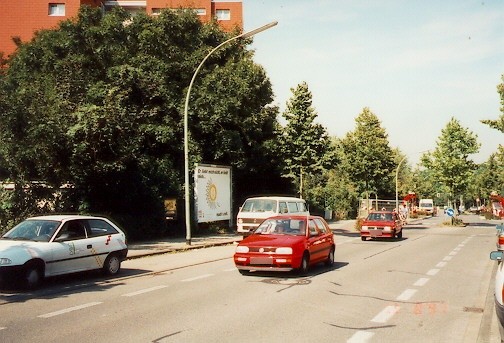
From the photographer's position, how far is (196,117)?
29969 mm

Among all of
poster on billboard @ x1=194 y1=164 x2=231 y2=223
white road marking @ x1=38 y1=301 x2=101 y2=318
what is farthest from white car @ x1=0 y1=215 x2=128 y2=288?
poster on billboard @ x1=194 y1=164 x2=231 y2=223

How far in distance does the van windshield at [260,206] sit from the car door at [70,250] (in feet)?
40.5

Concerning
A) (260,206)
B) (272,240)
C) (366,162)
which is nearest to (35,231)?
(272,240)

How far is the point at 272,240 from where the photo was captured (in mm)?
12516

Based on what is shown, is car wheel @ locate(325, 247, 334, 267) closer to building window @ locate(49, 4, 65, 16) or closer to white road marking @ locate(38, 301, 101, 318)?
white road marking @ locate(38, 301, 101, 318)

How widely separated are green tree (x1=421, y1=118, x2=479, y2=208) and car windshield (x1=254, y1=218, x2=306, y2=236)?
114ft

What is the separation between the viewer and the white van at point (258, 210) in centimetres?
2333

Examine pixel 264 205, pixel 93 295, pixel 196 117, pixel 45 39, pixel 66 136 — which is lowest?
pixel 93 295

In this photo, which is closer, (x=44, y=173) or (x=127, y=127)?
(x=44, y=173)

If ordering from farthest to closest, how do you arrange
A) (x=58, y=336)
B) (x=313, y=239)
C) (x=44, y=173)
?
(x=44, y=173) → (x=313, y=239) → (x=58, y=336)

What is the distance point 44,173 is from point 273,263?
11.0 metres

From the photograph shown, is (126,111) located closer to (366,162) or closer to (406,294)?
(406,294)

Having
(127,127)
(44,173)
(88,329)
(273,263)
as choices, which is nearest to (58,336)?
(88,329)

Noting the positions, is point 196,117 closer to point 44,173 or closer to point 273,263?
point 44,173
